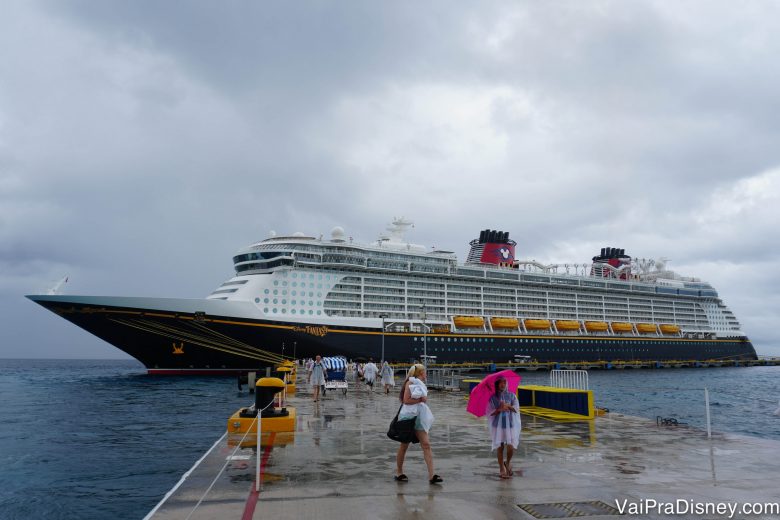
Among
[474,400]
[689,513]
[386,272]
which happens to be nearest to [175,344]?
[386,272]

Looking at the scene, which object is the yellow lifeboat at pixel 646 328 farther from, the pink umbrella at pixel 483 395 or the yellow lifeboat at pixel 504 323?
the pink umbrella at pixel 483 395

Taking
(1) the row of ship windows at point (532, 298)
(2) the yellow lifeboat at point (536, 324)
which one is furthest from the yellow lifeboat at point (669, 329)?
(2) the yellow lifeboat at point (536, 324)

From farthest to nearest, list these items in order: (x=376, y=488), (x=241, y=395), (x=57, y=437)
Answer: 1. (x=241, y=395)
2. (x=57, y=437)
3. (x=376, y=488)

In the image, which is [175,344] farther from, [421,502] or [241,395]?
[421,502]

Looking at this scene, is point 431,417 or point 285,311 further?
point 285,311

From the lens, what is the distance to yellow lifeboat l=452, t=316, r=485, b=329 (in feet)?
180

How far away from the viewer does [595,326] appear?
66.6 metres

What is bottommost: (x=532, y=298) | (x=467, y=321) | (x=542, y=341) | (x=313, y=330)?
(x=542, y=341)

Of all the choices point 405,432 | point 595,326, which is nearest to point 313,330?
point 405,432

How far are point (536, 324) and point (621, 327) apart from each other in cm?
1633

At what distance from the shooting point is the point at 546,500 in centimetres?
598

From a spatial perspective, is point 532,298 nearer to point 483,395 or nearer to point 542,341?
point 542,341

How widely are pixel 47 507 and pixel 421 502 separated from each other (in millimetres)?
7593

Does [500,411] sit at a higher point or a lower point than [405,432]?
higher
